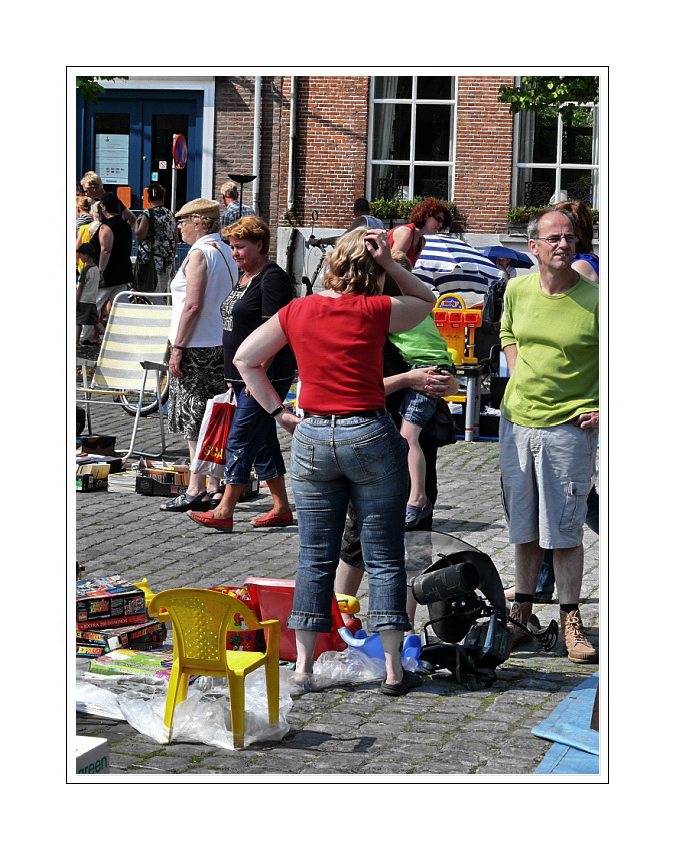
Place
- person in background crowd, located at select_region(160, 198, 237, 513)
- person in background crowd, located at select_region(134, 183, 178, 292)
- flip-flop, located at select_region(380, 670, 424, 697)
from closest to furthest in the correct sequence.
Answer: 1. flip-flop, located at select_region(380, 670, 424, 697)
2. person in background crowd, located at select_region(160, 198, 237, 513)
3. person in background crowd, located at select_region(134, 183, 178, 292)

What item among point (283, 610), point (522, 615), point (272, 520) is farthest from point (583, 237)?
point (272, 520)

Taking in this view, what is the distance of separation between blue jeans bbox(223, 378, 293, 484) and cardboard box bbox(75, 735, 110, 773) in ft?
14.5

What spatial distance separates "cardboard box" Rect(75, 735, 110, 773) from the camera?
11.5 ft

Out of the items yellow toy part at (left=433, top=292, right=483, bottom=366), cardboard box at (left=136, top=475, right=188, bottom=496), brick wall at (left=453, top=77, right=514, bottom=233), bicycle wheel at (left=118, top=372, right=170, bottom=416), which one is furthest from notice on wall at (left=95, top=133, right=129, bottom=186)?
cardboard box at (left=136, top=475, right=188, bottom=496)

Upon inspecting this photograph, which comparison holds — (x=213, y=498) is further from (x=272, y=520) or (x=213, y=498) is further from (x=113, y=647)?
(x=113, y=647)

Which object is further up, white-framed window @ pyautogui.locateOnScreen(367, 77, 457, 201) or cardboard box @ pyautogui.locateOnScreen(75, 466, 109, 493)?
white-framed window @ pyautogui.locateOnScreen(367, 77, 457, 201)

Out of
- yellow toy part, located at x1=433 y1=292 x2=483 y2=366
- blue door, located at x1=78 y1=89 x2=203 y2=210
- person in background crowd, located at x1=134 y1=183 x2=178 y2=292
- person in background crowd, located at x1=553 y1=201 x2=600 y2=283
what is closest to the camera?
person in background crowd, located at x1=553 y1=201 x2=600 y2=283

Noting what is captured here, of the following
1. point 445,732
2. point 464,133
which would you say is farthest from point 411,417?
point 464,133

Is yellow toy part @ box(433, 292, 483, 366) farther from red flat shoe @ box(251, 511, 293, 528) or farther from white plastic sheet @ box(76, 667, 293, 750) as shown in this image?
white plastic sheet @ box(76, 667, 293, 750)

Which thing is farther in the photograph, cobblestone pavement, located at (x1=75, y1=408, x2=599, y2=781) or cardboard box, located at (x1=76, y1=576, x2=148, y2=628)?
cardboard box, located at (x1=76, y1=576, x2=148, y2=628)

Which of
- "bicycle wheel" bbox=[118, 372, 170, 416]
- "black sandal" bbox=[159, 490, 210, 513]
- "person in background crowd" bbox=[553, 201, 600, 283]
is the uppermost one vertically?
"person in background crowd" bbox=[553, 201, 600, 283]

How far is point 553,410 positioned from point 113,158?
1620 centimetres

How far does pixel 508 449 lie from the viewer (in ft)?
19.0

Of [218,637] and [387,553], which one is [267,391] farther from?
[218,637]
